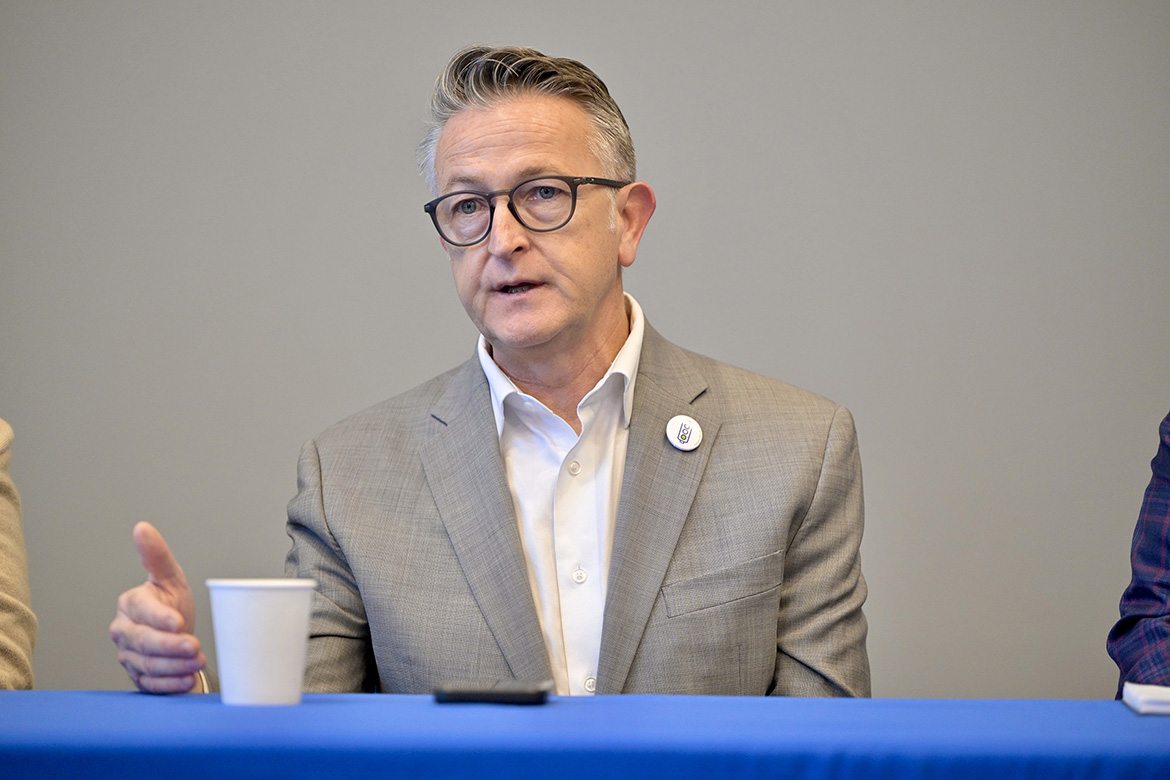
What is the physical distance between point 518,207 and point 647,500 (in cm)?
50

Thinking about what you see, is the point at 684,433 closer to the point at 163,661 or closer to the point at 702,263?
the point at 163,661

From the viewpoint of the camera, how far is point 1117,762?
2.49ft

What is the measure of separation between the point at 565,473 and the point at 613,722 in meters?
0.91

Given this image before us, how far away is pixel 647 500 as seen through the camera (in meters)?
1.65

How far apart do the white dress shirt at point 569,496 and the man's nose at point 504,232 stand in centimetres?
23

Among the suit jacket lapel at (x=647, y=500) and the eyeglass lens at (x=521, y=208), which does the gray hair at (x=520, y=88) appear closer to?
the eyeglass lens at (x=521, y=208)

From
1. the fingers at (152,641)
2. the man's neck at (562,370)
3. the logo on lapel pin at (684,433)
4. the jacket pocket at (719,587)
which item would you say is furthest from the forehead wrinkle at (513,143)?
the fingers at (152,641)

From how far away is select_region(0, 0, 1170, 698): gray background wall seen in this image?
2.73 m

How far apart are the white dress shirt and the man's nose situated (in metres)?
0.23

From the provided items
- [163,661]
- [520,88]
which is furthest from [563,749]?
[520,88]

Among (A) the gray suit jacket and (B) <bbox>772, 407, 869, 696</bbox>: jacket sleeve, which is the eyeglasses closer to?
(A) the gray suit jacket

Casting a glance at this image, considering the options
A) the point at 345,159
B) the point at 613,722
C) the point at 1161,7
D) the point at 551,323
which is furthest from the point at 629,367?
the point at 1161,7

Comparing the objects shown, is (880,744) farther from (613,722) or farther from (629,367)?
(629,367)

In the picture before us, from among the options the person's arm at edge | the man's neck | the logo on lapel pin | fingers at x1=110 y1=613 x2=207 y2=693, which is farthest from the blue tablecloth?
the man's neck
